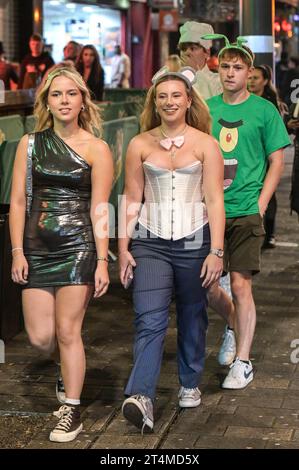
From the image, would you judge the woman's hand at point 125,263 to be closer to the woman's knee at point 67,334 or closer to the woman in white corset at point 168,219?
the woman in white corset at point 168,219

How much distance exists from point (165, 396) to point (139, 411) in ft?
2.88

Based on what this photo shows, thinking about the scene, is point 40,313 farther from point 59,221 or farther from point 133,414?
point 133,414

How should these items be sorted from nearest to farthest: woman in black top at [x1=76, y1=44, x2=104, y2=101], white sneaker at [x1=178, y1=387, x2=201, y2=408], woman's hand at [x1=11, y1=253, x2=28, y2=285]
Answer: woman's hand at [x1=11, y1=253, x2=28, y2=285] → white sneaker at [x1=178, y1=387, x2=201, y2=408] → woman in black top at [x1=76, y1=44, x2=104, y2=101]

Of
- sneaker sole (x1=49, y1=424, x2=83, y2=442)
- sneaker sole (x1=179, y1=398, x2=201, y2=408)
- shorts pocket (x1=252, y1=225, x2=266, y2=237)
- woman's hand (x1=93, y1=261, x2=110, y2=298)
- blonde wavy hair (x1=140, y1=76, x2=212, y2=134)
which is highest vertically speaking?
blonde wavy hair (x1=140, y1=76, x2=212, y2=134)

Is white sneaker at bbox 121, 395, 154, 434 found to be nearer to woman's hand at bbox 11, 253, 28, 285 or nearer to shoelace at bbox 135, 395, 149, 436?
shoelace at bbox 135, 395, 149, 436

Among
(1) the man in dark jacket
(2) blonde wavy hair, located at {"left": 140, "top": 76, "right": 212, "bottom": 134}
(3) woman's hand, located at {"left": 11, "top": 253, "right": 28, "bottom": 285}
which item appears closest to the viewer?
(3) woman's hand, located at {"left": 11, "top": 253, "right": 28, "bottom": 285}

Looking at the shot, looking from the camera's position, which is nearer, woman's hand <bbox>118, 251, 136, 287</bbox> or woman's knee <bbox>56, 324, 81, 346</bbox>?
woman's knee <bbox>56, 324, 81, 346</bbox>

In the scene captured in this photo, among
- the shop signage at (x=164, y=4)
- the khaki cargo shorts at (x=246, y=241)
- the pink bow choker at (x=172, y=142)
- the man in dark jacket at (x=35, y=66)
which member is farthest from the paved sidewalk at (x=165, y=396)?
the shop signage at (x=164, y=4)

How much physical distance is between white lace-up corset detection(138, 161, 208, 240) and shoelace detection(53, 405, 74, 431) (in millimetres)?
1050

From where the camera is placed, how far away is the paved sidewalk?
18.9 ft

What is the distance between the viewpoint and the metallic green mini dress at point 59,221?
228 inches

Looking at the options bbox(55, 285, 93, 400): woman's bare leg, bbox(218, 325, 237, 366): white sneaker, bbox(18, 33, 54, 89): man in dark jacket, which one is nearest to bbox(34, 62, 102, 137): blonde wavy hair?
bbox(55, 285, 93, 400): woman's bare leg

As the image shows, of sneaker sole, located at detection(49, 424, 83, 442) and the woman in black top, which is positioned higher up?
the woman in black top

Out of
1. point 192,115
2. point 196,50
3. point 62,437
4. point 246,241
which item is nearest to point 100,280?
point 62,437
